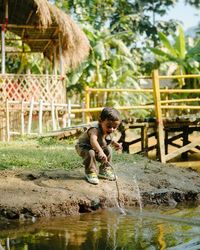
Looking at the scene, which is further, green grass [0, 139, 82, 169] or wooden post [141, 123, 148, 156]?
wooden post [141, 123, 148, 156]

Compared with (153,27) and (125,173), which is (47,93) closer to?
(125,173)

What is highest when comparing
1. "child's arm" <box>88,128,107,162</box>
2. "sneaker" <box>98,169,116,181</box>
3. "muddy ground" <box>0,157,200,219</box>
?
"child's arm" <box>88,128,107,162</box>

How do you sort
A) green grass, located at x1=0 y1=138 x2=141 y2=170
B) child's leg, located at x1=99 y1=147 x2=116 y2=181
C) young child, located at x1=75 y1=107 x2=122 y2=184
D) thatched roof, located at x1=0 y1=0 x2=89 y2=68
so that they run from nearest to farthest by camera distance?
young child, located at x1=75 y1=107 x2=122 y2=184 < child's leg, located at x1=99 y1=147 x2=116 y2=181 < green grass, located at x1=0 y1=138 x2=141 y2=170 < thatched roof, located at x1=0 y1=0 x2=89 y2=68

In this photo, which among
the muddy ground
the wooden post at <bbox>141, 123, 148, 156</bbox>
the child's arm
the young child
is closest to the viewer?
the muddy ground

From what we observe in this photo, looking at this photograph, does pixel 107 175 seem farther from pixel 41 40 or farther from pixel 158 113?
pixel 41 40

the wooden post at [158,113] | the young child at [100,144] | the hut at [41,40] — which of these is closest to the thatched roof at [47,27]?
the hut at [41,40]

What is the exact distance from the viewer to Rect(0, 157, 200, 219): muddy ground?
4910mm

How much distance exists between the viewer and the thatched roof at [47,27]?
12648 millimetres

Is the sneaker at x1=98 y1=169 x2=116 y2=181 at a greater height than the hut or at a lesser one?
lesser

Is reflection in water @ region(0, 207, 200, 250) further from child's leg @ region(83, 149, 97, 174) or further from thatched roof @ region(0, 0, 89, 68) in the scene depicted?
thatched roof @ region(0, 0, 89, 68)

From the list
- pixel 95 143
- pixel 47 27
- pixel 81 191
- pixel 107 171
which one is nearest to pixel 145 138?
pixel 47 27

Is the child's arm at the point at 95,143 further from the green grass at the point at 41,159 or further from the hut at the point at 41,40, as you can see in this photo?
the hut at the point at 41,40

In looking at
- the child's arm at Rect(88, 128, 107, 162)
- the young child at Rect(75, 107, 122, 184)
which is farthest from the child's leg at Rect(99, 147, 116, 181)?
the child's arm at Rect(88, 128, 107, 162)

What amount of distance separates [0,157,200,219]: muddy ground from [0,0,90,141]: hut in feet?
20.2
